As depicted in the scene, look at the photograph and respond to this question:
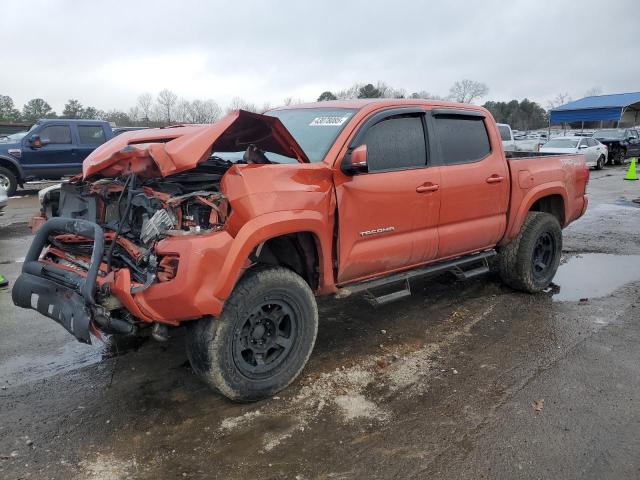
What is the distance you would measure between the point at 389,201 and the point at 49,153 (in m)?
13.1

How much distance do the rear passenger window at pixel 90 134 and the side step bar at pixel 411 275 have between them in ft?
41.3

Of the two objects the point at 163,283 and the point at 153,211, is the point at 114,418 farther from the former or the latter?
the point at 153,211

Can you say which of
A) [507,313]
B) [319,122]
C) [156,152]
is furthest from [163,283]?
[507,313]

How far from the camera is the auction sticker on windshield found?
4.00 meters

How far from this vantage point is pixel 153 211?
3266mm

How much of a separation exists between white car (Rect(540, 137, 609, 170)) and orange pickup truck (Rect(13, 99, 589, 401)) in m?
19.3

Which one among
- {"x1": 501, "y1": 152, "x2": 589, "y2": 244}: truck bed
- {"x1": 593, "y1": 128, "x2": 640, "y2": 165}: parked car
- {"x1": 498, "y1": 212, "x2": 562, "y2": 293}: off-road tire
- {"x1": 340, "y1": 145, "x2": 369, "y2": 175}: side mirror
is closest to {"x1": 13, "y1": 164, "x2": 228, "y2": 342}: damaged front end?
{"x1": 340, "y1": 145, "x2": 369, "y2": 175}: side mirror

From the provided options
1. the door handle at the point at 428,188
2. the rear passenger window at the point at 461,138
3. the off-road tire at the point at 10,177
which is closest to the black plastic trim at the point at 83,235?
the door handle at the point at 428,188

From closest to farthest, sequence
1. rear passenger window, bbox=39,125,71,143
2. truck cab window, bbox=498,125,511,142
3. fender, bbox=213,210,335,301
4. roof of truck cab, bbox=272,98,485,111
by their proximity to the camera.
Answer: fender, bbox=213,210,335,301, roof of truck cab, bbox=272,98,485,111, rear passenger window, bbox=39,125,71,143, truck cab window, bbox=498,125,511,142

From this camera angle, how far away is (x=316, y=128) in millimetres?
4121

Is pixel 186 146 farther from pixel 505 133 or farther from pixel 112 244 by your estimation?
pixel 505 133

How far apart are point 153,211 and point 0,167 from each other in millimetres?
12810

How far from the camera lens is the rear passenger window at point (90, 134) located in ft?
48.0

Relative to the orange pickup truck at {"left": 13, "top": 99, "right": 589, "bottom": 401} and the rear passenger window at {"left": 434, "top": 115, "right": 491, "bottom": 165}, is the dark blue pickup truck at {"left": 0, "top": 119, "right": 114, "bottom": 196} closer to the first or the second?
the orange pickup truck at {"left": 13, "top": 99, "right": 589, "bottom": 401}
